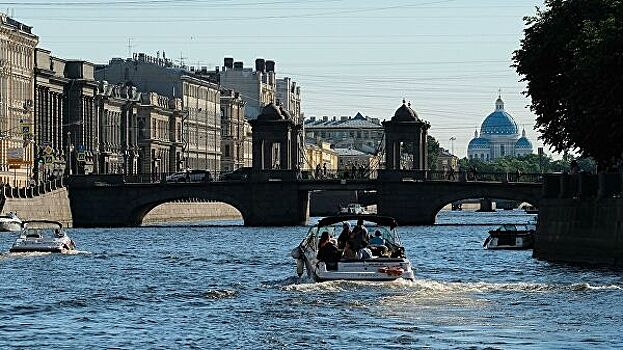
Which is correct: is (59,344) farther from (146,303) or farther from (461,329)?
(146,303)

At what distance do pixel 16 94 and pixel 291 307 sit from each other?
117 m

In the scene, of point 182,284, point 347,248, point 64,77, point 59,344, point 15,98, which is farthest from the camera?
point 64,77

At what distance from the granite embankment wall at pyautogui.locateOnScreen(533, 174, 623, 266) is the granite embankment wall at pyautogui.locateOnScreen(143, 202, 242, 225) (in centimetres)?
8515

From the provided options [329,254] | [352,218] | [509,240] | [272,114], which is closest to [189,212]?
[272,114]

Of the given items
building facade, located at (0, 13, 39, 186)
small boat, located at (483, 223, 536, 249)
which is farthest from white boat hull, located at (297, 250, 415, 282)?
building facade, located at (0, 13, 39, 186)

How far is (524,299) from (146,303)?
8256 mm

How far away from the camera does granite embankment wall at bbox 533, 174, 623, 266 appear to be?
63.3m

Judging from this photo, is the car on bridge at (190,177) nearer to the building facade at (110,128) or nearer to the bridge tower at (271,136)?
the bridge tower at (271,136)

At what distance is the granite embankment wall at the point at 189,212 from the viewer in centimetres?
16450

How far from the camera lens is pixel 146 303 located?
47844 mm

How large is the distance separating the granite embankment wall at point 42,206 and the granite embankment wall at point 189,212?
15627mm

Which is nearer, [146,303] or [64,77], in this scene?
[146,303]

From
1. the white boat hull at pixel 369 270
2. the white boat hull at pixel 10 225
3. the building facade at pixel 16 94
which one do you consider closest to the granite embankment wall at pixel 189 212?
the building facade at pixel 16 94

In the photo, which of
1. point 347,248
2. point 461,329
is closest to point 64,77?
point 347,248
